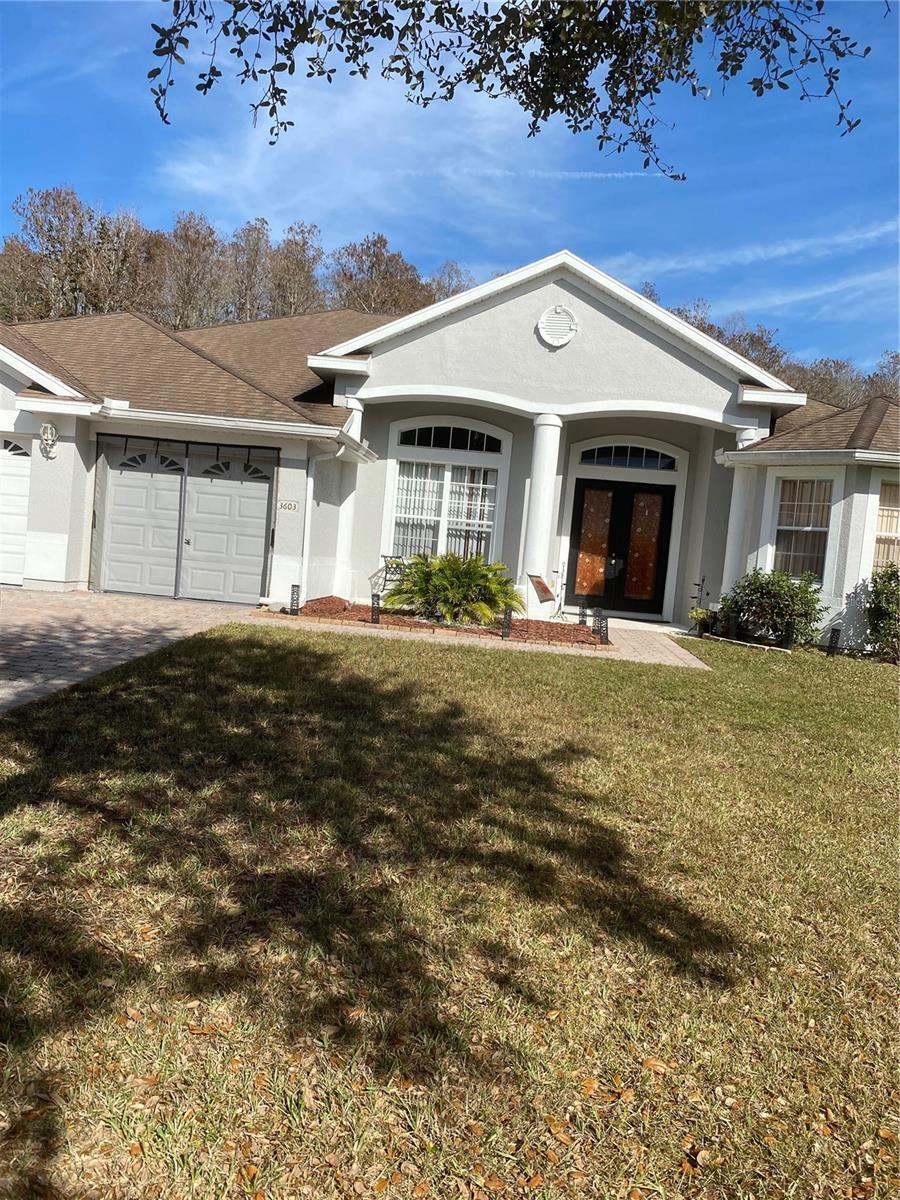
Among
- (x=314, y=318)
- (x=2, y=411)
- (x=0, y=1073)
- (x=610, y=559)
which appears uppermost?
(x=314, y=318)

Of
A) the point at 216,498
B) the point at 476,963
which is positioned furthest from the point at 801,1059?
the point at 216,498

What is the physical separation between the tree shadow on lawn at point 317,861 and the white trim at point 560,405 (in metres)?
8.75

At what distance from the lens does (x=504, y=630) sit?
12.2 meters

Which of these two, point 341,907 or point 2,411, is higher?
point 2,411

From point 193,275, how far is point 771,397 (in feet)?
103

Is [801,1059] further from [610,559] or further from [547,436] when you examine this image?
[610,559]

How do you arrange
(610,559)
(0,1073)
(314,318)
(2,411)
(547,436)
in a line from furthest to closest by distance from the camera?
1. (314,318)
2. (610,559)
3. (547,436)
4. (2,411)
5. (0,1073)

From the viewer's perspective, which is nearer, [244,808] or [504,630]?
[244,808]

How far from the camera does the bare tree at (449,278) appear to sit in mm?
39625

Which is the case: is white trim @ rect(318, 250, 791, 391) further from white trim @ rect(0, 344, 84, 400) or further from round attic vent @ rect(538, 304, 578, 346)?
white trim @ rect(0, 344, 84, 400)

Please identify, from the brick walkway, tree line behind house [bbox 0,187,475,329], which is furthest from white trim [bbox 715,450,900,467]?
tree line behind house [bbox 0,187,475,329]

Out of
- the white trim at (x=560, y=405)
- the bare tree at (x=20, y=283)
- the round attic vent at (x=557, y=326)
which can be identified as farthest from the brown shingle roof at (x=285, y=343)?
the bare tree at (x=20, y=283)

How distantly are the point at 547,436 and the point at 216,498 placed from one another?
597cm

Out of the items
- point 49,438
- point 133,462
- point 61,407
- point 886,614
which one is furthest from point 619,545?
point 49,438
